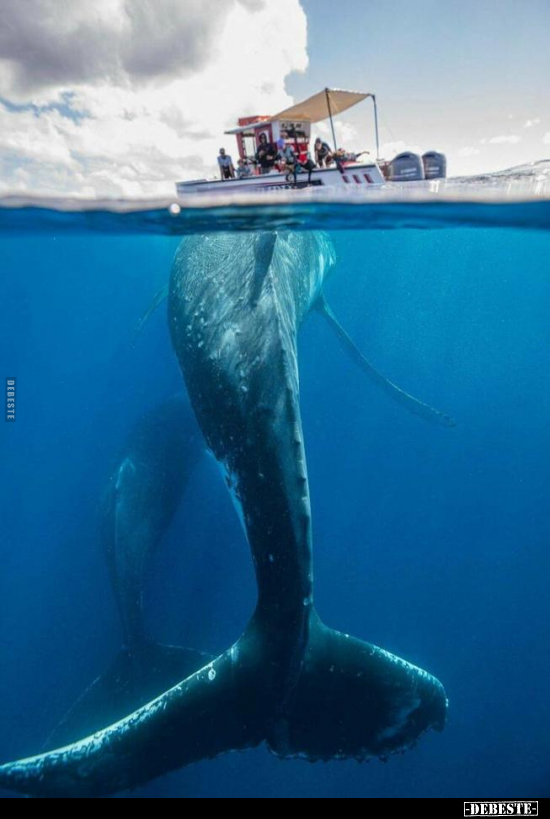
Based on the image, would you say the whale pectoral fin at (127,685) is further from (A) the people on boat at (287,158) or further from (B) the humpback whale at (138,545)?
(A) the people on boat at (287,158)

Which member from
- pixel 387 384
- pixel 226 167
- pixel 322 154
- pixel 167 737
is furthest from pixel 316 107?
pixel 167 737

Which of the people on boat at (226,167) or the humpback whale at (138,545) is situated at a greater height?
the people on boat at (226,167)

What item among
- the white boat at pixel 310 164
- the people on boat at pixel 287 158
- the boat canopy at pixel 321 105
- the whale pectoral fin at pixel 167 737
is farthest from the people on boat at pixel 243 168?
the whale pectoral fin at pixel 167 737

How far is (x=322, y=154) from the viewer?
45.9ft

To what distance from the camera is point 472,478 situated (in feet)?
82.2

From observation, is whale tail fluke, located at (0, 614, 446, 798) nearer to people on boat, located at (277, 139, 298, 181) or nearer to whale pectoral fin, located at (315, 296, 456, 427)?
whale pectoral fin, located at (315, 296, 456, 427)

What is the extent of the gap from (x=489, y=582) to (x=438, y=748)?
8.06 metres

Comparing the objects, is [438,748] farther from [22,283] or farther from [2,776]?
[22,283]

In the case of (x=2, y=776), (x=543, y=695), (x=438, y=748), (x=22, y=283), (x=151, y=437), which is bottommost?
(x=543, y=695)

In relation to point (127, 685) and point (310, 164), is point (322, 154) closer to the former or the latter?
point (310, 164)

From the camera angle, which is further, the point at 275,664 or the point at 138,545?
the point at 138,545

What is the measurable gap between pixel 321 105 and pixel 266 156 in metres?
3.47

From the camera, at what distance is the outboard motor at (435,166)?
36.7ft

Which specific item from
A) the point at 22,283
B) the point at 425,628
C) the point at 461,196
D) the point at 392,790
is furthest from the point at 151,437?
the point at 22,283
